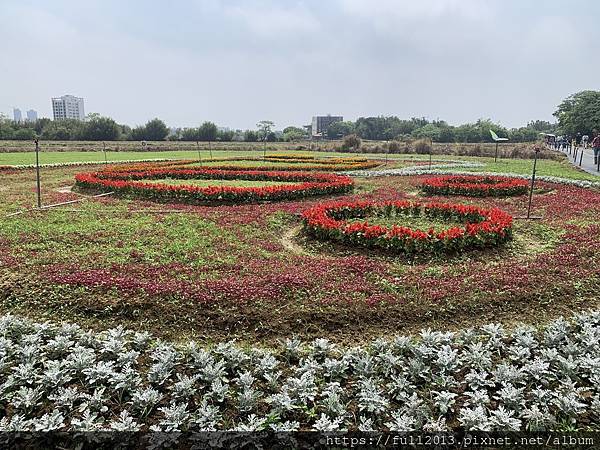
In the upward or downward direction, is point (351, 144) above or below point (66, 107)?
below

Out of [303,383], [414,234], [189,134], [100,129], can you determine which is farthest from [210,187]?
[189,134]

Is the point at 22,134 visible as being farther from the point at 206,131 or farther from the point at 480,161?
the point at 480,161

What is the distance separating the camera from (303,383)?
3.67 m

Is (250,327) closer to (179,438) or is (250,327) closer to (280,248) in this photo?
(179,438)

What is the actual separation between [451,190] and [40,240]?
11985 mm

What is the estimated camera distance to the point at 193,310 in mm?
5371

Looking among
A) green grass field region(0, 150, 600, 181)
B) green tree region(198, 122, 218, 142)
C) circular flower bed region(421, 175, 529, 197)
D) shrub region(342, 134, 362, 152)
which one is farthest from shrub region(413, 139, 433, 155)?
green tree region(198, 122, 218, 142)

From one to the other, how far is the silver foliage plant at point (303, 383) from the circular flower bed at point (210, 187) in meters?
8.86

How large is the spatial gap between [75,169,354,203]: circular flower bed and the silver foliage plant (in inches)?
349

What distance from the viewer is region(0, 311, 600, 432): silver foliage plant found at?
11.0ft

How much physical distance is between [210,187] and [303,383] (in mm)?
10676

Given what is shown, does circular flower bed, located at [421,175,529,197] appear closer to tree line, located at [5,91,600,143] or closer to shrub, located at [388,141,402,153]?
shrub, located at [388,141,402,153]

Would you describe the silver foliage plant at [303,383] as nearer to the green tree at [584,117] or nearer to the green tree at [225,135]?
the green tree at [584,117]

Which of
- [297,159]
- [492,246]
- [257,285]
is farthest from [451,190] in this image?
[297,159]
